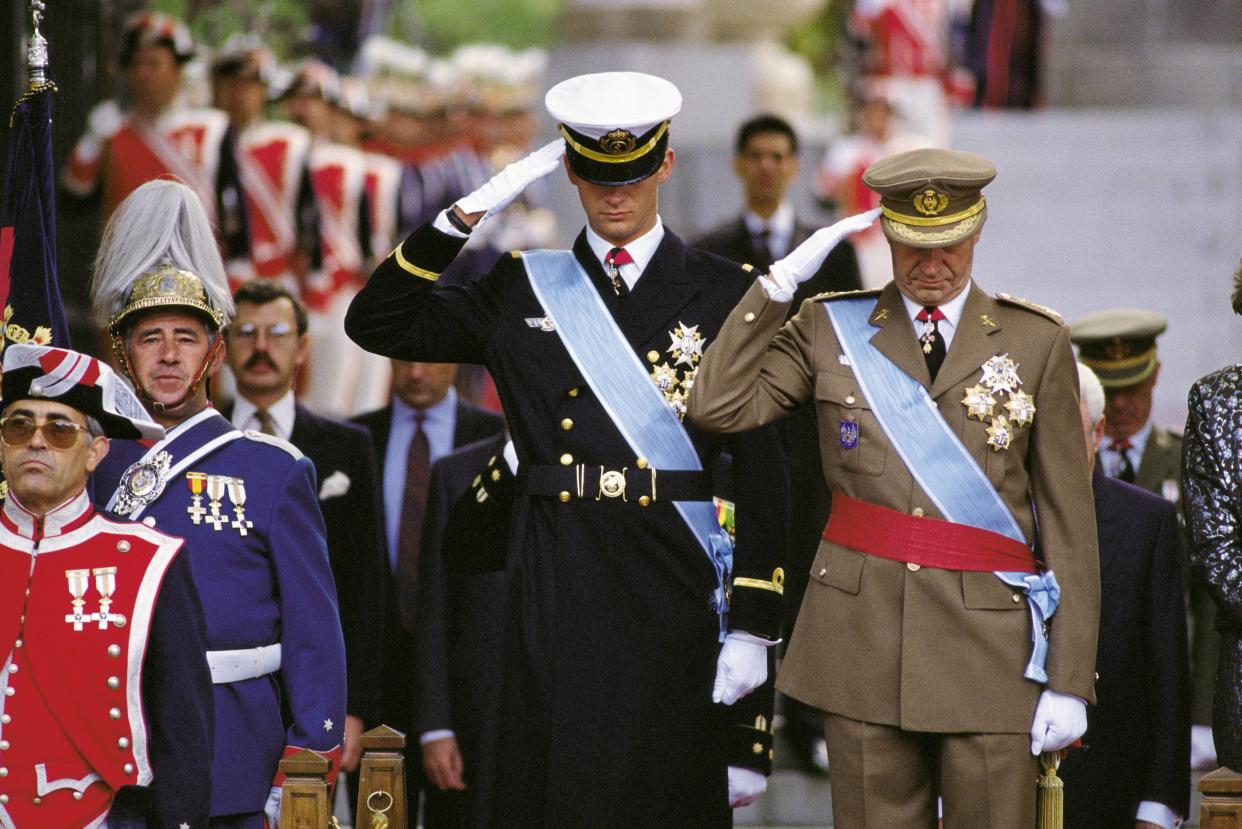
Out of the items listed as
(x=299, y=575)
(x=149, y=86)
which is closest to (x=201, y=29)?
(x=149, y=86)

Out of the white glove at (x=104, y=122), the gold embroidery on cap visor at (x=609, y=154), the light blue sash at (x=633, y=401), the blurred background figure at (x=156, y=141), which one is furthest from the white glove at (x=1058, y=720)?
the white glove at (x=104, y=122)

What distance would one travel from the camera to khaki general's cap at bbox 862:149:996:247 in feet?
18.3

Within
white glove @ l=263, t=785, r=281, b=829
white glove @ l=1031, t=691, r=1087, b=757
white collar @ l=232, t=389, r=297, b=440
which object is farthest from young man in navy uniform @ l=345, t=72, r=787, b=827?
white collar @ l=232, t=389, r=297, b=440

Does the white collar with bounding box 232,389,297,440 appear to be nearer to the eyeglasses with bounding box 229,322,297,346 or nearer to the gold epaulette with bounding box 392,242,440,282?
the eyeglasses with bounding box 229,322,297,346

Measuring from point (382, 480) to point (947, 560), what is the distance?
302 cm

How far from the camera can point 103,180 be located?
441 inches

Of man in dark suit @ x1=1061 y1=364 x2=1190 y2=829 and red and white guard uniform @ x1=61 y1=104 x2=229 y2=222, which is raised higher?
red and white guard uniform @ x1=61 y1=104 x2=229 y2=222

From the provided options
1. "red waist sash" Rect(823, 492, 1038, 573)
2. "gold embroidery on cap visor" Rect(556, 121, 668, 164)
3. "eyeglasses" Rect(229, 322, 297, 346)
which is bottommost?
"red waist sash" Rect(823, 492, 1038, 573)

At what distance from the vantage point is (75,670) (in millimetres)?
4969

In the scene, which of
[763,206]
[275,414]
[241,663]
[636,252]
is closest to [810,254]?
[636,252]

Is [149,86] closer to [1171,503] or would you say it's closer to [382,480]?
[382,480]

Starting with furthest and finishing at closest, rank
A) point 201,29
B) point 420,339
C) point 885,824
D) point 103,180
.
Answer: point 201,29 < point 103,180 < point 420,339 < point 885,824

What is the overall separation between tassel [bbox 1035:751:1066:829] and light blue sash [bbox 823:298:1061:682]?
0.67 feet

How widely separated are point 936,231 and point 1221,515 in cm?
111
